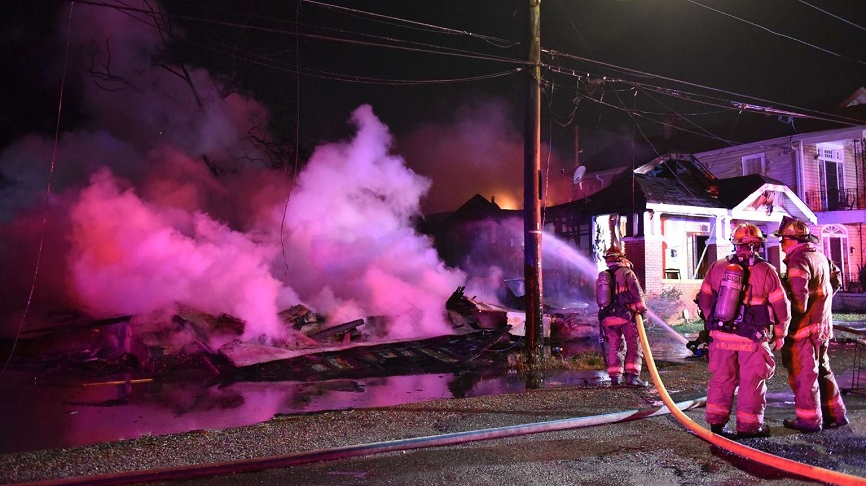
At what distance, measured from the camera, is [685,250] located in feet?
62.8

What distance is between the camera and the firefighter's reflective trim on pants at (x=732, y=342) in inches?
193


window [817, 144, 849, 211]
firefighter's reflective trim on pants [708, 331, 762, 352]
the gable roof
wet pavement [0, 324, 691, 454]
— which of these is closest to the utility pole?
wet pavement [0, 324, 691, 454]

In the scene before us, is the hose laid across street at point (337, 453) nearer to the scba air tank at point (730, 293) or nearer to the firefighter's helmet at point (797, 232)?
the scba air tank at point (730, 293)

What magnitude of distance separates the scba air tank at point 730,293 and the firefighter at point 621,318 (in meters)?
2.62

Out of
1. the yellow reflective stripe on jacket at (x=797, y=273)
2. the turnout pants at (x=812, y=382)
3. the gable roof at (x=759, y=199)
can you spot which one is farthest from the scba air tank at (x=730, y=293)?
the gable roof at (x=759, y=199)

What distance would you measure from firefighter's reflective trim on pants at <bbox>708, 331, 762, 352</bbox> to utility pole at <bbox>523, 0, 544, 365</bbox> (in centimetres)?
473

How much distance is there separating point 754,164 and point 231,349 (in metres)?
25.0

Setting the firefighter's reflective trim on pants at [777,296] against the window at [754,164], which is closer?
the firefighter's reflective trim on pants at [777,296]

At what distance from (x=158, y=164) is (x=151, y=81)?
346 centimetres

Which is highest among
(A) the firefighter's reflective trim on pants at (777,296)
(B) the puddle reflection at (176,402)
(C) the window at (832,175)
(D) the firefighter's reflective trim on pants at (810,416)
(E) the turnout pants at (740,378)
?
(C) the window at (832,175)

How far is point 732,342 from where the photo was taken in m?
5.01

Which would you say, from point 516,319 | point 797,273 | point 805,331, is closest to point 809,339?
point 805,331

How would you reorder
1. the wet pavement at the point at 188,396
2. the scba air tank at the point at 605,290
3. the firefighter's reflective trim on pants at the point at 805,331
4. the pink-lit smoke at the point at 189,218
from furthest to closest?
the pink-lit smoke at the point at 189,218 → the scba air tank at the point at 605,290 → the wet pavement at the point at 188,396 → the firefighter's reflective trim on pants at the point at 805,331

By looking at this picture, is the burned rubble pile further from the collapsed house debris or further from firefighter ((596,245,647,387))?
firefighter ((596,245,647,387))
